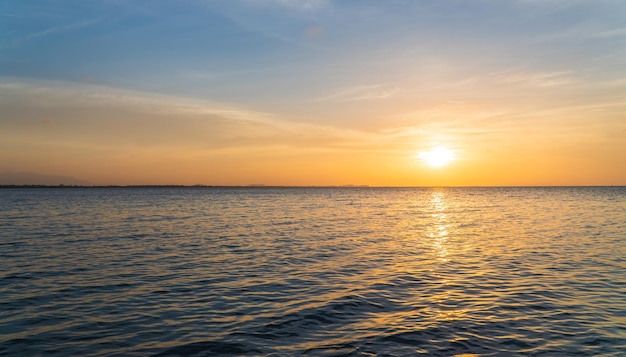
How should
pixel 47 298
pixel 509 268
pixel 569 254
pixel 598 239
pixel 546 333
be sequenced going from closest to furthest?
pixel 546 333 → pixel 47 298 → pixel 509 268 → pixel 569 254 → pixel 598 239

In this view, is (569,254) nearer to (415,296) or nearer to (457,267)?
(457,267)

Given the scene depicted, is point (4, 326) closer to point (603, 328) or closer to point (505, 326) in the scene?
point (505, 326)

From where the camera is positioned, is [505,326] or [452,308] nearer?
[505,326]

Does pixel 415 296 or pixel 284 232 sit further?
pixel 284 232

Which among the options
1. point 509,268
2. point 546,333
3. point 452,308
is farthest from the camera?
point 509,268

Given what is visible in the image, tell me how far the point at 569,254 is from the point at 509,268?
8317 mm

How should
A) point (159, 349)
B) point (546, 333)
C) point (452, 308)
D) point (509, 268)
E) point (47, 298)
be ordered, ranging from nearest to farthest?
point (159, 349), point (546, 333), point (452, 308), point (47, 298), point (509, 268)

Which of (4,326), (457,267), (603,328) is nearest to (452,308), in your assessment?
(603,328)

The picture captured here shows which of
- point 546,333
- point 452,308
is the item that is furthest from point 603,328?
point 452,308

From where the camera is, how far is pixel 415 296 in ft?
61.5

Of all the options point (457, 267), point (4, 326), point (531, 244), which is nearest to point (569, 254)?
point (531, 244)

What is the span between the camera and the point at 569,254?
30203 mm

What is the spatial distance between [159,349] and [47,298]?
9045 mm

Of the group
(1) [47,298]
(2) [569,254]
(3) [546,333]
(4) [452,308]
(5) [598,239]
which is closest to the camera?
(3) [546,333]
